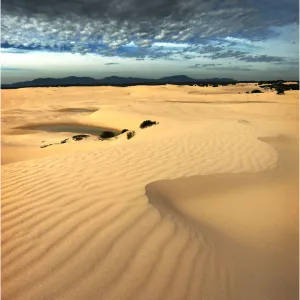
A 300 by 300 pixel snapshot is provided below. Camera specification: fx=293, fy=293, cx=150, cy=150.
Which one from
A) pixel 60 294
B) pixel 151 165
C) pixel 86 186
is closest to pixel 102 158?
pixel 151 165

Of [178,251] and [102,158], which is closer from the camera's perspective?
[178,251]

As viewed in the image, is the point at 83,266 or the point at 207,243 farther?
the point at 207,243

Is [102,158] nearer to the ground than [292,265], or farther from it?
farther from it

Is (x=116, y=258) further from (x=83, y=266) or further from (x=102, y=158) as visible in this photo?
(x=102, y=158)

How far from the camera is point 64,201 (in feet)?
13.1

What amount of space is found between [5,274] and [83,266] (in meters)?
0.66

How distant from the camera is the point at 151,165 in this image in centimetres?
622

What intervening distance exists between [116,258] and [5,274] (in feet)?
3.20

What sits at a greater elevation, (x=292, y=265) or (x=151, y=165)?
(x=151, y=165)

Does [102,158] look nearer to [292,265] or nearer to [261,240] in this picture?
[261,240]

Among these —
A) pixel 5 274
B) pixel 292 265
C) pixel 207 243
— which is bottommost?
pixel 292 265

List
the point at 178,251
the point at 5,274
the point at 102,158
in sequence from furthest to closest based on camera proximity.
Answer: the point at 102,158, the point at 178,251, the point at 5,274

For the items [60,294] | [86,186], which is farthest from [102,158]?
[60,294]

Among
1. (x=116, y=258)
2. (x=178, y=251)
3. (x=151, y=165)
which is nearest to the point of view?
(x=116, y=258)
